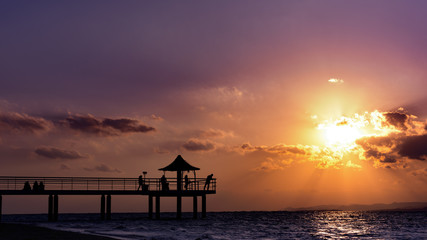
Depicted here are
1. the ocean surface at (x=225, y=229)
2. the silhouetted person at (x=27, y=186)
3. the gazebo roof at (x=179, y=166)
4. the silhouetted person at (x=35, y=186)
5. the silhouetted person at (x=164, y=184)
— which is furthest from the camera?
the silhouetted person at (x=164, y=184)

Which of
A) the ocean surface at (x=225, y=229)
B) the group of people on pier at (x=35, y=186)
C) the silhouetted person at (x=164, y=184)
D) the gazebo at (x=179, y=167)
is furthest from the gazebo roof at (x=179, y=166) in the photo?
the group of people on pier at (x=35, y=186)

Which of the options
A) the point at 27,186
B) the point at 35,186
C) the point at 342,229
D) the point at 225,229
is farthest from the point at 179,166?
the point at 342,229

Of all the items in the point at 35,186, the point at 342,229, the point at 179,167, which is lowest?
the point at 342,229

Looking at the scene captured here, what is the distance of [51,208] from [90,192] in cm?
450

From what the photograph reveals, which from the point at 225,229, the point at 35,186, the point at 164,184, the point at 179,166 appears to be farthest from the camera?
the point at 164,184

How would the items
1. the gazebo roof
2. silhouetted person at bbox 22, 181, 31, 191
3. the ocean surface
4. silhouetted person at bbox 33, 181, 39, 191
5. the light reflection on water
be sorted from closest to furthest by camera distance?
the ocean surface
the light reflection on water
silhouetted person at bbox 22, 181, 31, 191
silhouetted person at bbox 33, 181, 39, 191
the gazebo roof

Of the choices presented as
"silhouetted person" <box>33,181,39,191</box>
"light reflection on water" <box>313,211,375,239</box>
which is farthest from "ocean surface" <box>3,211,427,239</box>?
"silhouetted person" <box>33,181,39,191</box>

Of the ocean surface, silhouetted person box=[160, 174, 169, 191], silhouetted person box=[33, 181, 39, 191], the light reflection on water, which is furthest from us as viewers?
silhouetted person box=[160, 174, 169, 191]

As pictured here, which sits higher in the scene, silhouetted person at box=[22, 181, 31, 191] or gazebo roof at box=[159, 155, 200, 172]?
gazebo roof at box=[159, 155, 200, 172]

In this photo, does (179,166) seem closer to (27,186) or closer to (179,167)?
(179,167)

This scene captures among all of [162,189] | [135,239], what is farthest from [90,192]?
[135,239]

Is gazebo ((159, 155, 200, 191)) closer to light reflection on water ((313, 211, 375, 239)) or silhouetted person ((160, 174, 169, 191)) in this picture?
silhouetted person ((160, 174, 169, 191))

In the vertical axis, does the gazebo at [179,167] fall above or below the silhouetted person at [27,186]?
above

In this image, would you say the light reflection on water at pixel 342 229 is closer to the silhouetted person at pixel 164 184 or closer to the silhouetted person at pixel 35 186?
the silhouetted person at pixel 164 184
